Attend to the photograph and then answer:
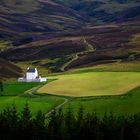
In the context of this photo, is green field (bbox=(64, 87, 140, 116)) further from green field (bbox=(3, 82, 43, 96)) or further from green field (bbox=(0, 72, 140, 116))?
green field (bbox=(3, 82, 43, 96))

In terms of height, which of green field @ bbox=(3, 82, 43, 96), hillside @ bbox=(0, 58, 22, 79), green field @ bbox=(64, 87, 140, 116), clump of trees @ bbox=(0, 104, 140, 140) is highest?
hillside @ bbox=(0, 58, 22, 79)

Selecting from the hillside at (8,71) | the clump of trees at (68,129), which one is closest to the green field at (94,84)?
the hillside at (8,71)

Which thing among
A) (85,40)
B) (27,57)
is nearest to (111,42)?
(85,40)

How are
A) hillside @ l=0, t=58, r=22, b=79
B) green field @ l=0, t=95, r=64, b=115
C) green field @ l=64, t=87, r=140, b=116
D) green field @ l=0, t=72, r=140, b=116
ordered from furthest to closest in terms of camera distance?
hillside @ l=0, t=58, r=22, b=79 < green field @ l=0, t=95, r=64, b=115 < green field @ l=0, t=72, r=140, b=116 < green field @ l=64, t=87, r=140, b=116

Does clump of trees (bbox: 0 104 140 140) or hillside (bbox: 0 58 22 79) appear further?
hillside (bbox: 0 58 22 79)

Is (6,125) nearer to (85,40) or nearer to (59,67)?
(59,67)

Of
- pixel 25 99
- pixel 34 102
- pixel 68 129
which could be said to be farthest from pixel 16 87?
pixel 68 129

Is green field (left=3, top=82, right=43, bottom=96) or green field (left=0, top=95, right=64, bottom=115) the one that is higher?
green field (left=3, top=82, right=43, bottom=96)

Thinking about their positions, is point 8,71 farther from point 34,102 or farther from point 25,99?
point 34,102

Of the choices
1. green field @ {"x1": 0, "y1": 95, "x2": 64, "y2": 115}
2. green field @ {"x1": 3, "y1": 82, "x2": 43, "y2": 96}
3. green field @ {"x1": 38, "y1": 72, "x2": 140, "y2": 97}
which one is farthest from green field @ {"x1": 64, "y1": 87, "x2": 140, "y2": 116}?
green field @ {"x1": 3, "y1": 82, "x2": 43, "y2": 96}

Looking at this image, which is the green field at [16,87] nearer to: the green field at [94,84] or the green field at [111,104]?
the green field at [94,84]
